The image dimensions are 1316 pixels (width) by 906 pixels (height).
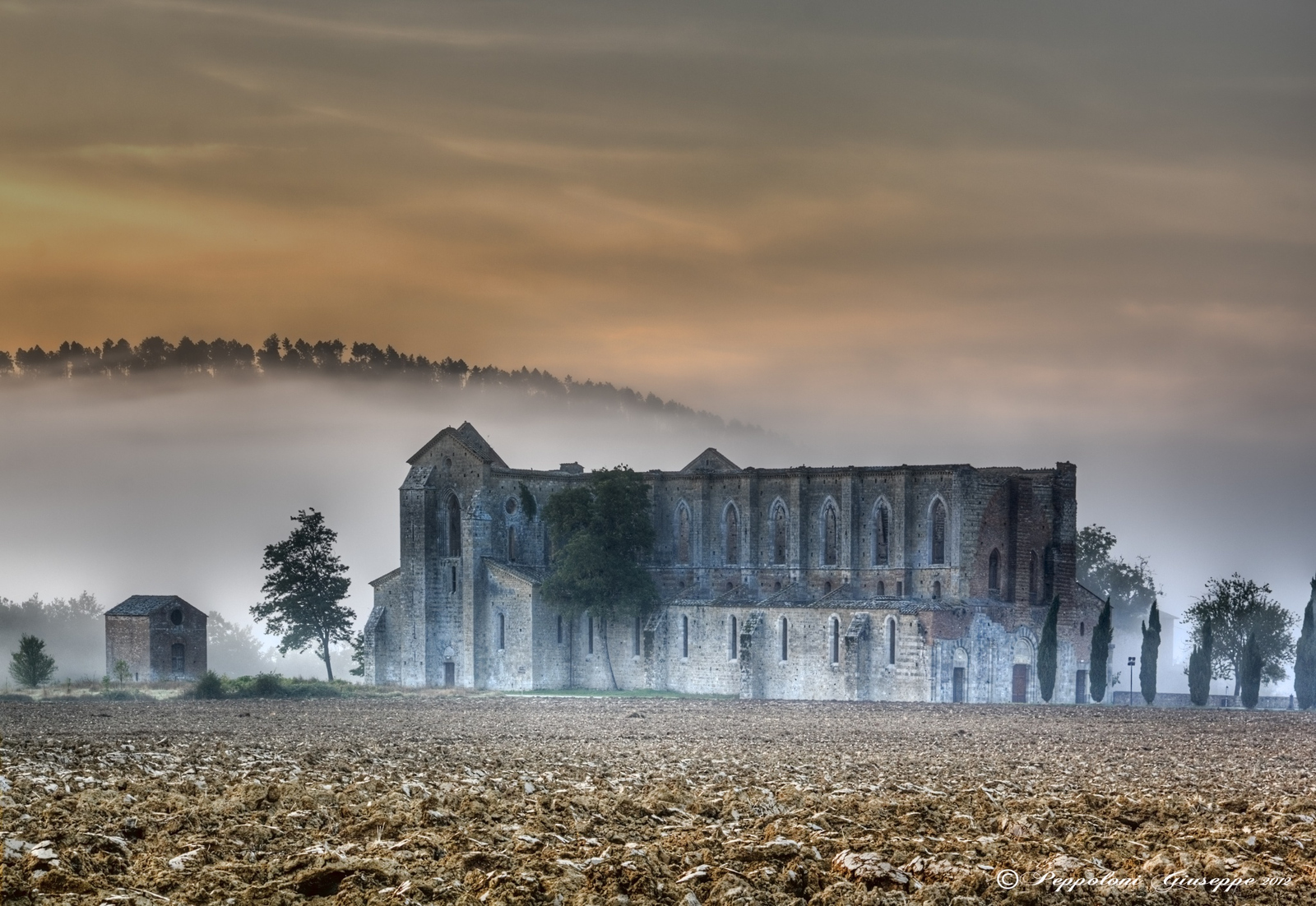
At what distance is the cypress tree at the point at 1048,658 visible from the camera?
6775cm

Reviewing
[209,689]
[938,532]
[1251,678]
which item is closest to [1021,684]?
[938,532]

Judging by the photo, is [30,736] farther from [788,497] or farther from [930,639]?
[788,497]

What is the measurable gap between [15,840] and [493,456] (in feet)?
Result: 195

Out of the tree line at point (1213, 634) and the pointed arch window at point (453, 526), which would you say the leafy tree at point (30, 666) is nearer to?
the pointed arch window at point (453, 526)

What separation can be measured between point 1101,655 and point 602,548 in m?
22.2

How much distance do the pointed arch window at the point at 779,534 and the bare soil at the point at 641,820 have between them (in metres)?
34.3

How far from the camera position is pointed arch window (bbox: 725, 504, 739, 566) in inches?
3046

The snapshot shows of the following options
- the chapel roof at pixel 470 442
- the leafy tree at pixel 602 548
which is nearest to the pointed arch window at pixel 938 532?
the leafy tree at pixel 602 548

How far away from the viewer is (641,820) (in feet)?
74.8

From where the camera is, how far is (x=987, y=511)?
70.7m

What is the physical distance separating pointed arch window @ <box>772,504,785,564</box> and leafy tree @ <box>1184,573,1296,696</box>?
27520 millimetres

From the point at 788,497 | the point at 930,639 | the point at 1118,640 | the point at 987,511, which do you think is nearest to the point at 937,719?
the point at 930,639

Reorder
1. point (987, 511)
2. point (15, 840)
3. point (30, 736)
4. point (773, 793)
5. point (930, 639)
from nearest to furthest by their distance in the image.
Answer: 1. point (15, 840)
2. point (773, 793)
3. point (30, 736)
4. point (930, 639)
5. point (987, 511)

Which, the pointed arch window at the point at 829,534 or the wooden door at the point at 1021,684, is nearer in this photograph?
the wooden door at the point at 1021,684
